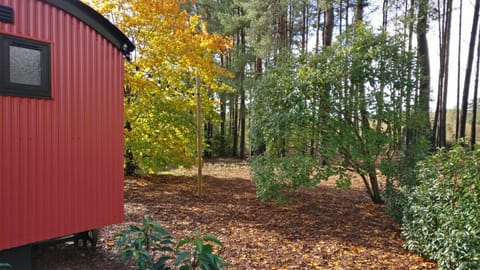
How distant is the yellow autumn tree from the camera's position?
7.19m

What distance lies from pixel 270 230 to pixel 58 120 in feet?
11.3

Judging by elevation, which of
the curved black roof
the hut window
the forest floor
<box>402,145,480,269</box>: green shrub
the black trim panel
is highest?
the curved black roof

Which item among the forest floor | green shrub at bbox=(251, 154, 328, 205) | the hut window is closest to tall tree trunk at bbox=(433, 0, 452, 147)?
the forest floor

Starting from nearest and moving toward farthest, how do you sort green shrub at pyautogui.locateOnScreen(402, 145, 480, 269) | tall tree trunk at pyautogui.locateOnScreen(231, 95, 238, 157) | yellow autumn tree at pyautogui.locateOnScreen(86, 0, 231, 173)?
green shrub at pyautogui.locateOnScreen(402, 145, 480, 269)
yellow autumn tree at pyautogui.locateOnScreen(86, 0, 231, 173)
tall tree trunk at pyautogui.locateOnScreen(231, 95, 238, 157)

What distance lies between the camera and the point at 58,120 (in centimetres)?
324

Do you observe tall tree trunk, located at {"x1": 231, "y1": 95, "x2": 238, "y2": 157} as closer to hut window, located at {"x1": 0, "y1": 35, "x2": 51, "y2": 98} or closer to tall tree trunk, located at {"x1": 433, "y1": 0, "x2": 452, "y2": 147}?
tall tree trunk, located at {"x1": 433, "y1": 0, "x2": 452, "y2": 147}

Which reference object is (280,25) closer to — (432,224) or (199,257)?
(432,224)

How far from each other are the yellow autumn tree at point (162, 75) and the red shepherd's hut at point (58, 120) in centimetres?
355

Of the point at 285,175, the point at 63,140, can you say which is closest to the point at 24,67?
the point at 63,140

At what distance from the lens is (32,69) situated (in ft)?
10.1

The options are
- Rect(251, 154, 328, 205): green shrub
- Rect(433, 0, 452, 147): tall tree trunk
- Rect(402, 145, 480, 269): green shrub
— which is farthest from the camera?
Rect(433, 0, 452, 147): tall tree trunk

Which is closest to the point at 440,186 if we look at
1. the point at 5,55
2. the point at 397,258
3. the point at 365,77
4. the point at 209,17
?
the point at 397,258

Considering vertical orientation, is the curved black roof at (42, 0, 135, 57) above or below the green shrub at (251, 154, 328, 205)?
above

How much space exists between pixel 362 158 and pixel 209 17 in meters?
14.1
